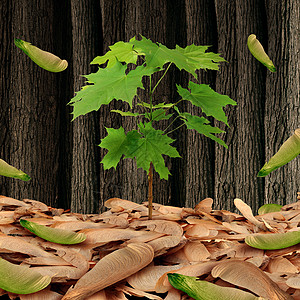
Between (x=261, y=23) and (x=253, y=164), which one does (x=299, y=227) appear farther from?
(x=261, y=23)

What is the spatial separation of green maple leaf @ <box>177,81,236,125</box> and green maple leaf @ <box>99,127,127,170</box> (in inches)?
9.6

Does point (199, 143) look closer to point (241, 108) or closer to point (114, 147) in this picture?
point (241, 108)

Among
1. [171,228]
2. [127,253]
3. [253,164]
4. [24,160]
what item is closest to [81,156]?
[24,160]

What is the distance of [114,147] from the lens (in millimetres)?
1261

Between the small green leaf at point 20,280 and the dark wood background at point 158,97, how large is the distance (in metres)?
1.23

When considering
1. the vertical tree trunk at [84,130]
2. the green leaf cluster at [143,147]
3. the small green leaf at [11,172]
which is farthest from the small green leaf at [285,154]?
the vertical tree trunk at [84,130]

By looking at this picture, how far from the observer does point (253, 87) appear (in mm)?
1954

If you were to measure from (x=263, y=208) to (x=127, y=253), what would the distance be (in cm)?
97

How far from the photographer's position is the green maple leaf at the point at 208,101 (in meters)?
1.14

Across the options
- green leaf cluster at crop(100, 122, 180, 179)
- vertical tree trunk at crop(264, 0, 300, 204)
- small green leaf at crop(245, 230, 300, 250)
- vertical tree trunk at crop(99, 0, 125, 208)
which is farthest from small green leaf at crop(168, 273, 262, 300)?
vertical tree trunk at crop(99, 0, 125, 208)

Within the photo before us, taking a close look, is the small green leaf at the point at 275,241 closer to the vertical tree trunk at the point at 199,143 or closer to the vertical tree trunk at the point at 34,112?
the vertical tree trunk at the point at 199,143

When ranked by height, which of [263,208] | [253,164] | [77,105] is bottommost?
[263,208]

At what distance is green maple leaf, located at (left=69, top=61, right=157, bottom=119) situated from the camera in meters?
1.02

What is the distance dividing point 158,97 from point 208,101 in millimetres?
933
